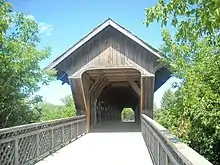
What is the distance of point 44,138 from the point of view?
324 inches

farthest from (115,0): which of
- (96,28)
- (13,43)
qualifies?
(13,43)

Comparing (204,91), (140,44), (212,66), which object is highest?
(140,44)

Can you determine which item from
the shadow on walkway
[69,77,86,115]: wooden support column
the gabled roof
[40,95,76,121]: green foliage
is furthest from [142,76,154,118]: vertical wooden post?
[40,95,76,121]: green foliage

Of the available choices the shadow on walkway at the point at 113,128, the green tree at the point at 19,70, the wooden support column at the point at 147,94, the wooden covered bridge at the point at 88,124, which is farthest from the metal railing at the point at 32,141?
the shadow on walkway at the point at 113,128

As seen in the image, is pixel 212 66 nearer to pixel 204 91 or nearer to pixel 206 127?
pixel 204 91

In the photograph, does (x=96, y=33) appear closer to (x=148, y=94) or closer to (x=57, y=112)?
(x=148, y=94)

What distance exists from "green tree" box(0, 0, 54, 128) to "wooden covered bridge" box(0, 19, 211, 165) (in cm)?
173

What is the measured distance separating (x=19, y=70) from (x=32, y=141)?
162 inches

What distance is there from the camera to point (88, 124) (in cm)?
1555

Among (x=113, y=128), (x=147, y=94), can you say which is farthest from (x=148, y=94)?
(x=113, y=128)

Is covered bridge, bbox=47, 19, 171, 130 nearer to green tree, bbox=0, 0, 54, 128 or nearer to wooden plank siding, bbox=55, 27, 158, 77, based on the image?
wooden plank siding, bbox=55, 27, 158, 77

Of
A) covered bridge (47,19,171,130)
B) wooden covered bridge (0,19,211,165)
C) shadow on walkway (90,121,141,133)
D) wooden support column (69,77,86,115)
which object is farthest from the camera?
shadow on walkway (90,121,141,133)

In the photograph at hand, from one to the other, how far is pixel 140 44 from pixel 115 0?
2073 mm

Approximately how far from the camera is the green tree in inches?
415
